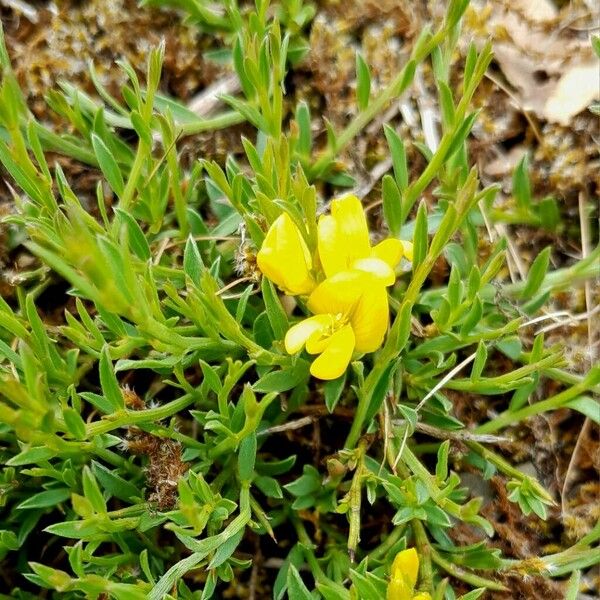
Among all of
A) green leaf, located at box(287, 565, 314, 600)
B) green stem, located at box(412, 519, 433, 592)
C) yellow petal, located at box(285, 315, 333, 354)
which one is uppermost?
yellow petal, located at box(285, 315, 333, 354)

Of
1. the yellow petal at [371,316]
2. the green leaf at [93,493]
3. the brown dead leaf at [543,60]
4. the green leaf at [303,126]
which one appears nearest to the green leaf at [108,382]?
the green leaf at [93,493]

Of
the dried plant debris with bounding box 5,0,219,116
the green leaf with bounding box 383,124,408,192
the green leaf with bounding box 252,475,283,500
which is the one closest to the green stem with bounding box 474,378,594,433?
the green leaf with bounding box 252,475,283,500

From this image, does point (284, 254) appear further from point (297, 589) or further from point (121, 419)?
point (297, 589)

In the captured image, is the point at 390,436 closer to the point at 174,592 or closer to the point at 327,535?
the point at 327,535

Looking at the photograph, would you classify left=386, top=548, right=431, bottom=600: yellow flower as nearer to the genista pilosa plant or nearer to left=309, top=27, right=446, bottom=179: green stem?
the genista pilosa plant

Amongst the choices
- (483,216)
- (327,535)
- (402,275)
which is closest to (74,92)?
(402,275)

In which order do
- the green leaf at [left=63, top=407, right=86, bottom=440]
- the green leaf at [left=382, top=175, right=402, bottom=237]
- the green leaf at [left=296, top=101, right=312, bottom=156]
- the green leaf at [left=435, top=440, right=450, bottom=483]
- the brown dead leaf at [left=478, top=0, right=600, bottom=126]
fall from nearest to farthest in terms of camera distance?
the green leaf at [left=63, top=407, right=86, bottom=440] < the green leaf at [left=435, top=440, right=450, bottom=483] < the green leaf at [left=382, top=175, right=402, bottom=237] < the green leaf at [left=296, top=101, right=312, bottom=156] < the brown dead leaf at [left=478, top=0, right=600, bottom=126]
